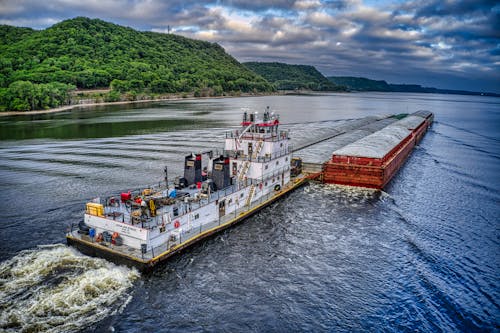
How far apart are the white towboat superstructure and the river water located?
1016 mm

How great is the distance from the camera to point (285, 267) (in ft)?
73.6

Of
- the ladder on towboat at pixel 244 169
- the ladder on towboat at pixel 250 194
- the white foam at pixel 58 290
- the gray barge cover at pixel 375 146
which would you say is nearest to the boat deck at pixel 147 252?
the white foam at pixel 58 290

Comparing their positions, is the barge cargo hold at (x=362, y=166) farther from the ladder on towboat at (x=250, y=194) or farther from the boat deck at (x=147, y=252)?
the boat deck at (x=147, y=252)

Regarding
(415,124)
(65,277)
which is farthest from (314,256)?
(415,124)

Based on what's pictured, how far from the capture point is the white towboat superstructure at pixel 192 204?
69.8 feet

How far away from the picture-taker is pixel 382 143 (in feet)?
161

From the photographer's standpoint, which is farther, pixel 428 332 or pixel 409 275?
pixel 409 275

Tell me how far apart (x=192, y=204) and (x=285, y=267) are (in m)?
8.24

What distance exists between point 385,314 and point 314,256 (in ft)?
21.5

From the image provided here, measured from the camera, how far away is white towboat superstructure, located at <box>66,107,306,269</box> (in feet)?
69.8

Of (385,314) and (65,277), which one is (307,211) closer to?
(385,314)

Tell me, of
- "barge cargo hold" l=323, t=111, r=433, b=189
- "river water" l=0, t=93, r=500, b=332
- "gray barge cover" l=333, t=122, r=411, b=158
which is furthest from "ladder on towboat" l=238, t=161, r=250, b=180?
"gray barge cover" l=333, t=122, r=411, b=158

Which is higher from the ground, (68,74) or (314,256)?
(68,74)

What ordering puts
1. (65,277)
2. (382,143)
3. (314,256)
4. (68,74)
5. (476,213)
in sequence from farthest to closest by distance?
(68,74)
(382,143)
(476,213)
(314,256)
(65,277)
